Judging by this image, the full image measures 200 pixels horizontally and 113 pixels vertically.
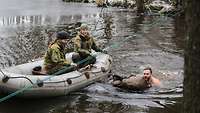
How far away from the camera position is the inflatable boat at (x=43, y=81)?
9812mm

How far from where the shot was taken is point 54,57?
35.2ft

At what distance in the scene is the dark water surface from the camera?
10.4 m

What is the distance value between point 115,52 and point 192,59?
41.1ft

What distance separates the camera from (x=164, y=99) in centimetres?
1106

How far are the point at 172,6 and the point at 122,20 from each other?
260 inches

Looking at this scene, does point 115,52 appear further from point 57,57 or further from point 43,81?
point 43,81

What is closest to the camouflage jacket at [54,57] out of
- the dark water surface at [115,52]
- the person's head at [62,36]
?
the person's head at [62,36]

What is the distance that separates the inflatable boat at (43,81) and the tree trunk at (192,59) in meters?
5.83

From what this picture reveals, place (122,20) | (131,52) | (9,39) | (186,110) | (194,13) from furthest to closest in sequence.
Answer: (122,20)
(9,39)
(131,52)
(186,110)
(194,13)

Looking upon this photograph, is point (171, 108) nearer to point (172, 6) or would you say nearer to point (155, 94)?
point (155, 94)

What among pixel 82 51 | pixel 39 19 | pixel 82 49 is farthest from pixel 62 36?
pixel 39 19

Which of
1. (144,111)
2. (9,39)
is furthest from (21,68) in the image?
(9,39)

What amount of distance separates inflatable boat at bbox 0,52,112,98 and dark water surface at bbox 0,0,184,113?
311mm

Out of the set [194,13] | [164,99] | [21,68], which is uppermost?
[194,13]
